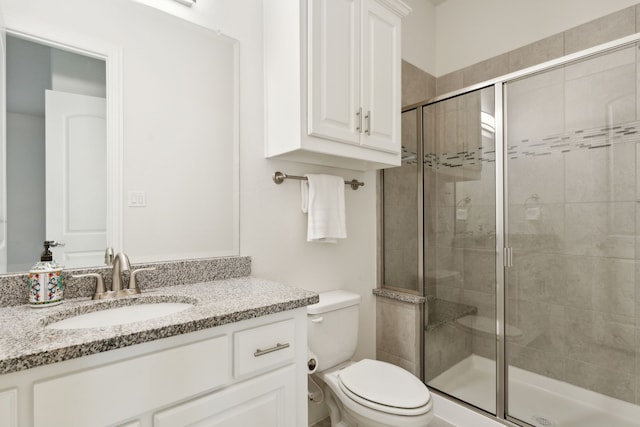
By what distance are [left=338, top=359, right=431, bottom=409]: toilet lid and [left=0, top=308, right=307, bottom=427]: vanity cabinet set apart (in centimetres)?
38

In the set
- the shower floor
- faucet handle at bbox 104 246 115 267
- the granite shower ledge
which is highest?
faucet handle at bbox 104 246 115 267

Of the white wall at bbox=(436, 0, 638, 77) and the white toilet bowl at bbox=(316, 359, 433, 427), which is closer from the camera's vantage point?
the white toilet bowl at bbox=(316, 359, 433, 427)

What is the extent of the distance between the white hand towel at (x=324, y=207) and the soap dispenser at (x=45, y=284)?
1.00 metres

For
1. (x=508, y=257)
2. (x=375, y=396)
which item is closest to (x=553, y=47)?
(x=508, y=257)

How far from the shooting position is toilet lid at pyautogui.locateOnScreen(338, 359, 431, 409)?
4.16ft

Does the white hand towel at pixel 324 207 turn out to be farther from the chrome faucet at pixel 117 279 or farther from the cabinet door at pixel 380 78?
the chrome faucet at pixel 117 279

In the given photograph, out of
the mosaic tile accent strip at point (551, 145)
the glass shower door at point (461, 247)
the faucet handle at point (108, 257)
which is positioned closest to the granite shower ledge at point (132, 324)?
the faucet handle at point (108, 257)

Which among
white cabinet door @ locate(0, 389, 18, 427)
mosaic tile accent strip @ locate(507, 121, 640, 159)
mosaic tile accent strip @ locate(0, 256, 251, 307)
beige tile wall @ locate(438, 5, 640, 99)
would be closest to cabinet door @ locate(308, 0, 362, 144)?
mosaic tile accent strip @ locate(0, 256, 251, 307)

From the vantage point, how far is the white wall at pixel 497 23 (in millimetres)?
1896

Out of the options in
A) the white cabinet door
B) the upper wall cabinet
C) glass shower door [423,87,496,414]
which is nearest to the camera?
the white cabinet door

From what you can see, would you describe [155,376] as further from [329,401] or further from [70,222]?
[329,401]

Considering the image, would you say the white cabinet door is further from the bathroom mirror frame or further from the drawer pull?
the bathroom mirror frame

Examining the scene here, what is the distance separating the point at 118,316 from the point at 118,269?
6.7 inches

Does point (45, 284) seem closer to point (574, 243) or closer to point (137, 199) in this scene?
point (137, 199)
